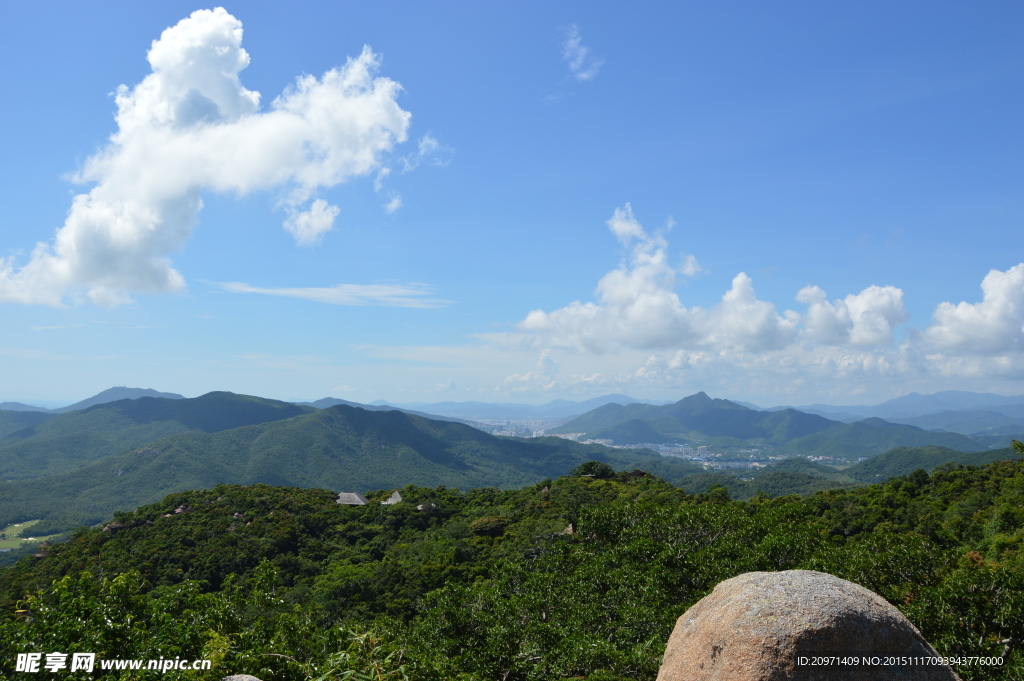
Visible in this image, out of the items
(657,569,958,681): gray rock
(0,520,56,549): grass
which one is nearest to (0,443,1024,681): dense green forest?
(657,569,958,681): gray rock

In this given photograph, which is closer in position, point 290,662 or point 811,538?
point 290,662

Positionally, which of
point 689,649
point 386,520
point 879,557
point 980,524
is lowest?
point 386,520

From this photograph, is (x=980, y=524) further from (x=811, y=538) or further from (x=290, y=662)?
(x=290, y=662)

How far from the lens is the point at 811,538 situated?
25484 mm

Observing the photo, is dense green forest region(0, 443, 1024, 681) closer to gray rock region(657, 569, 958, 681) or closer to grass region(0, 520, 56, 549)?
gray rock region(657, 569, 958, 681)

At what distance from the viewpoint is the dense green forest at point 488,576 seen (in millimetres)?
10734

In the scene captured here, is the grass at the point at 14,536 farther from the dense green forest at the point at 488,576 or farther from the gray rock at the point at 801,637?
the gray rock at the point at 801,637

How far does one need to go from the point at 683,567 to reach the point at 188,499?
69.5m

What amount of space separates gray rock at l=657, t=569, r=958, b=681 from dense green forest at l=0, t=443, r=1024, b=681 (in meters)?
4.29

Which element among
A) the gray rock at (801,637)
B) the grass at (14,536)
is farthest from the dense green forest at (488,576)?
the grass at (14,536)

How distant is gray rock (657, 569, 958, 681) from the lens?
6.24 metres

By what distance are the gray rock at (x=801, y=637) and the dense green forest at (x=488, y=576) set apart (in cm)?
429

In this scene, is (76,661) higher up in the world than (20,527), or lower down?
higher up

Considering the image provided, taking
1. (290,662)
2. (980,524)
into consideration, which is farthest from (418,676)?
(980,524)
